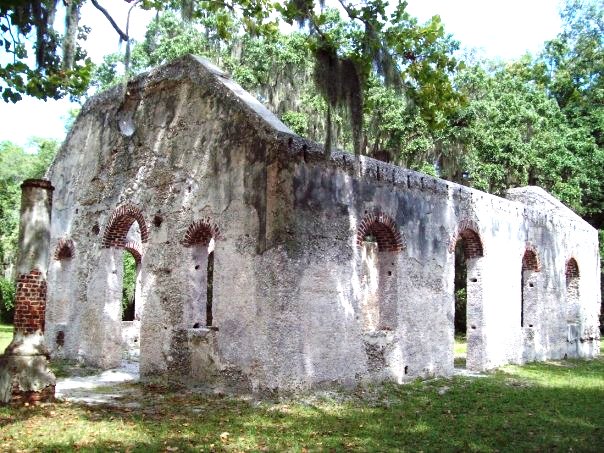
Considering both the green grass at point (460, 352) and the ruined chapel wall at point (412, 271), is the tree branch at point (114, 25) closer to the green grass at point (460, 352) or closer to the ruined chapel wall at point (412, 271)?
the ruined chapel wall at point (412, 271)

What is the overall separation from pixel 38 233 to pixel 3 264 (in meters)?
31.8

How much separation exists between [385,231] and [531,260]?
20.9ft

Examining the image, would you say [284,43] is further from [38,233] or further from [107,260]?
[38,233]

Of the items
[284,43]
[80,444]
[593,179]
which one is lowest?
[80,444]

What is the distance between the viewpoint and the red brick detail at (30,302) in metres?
8.65

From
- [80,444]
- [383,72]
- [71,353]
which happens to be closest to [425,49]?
[383,72]

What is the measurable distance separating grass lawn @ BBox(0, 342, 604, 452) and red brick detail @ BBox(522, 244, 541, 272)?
17.5ft

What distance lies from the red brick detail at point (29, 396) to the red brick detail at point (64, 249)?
4739 millimetres

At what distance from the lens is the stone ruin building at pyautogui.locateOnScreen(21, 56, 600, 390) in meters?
9.24

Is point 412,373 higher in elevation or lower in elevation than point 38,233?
lower

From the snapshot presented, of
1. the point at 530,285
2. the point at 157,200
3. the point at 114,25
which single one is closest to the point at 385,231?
the point at 157,200

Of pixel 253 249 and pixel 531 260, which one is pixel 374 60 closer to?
pixel 253 249

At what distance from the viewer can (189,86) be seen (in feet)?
35.4

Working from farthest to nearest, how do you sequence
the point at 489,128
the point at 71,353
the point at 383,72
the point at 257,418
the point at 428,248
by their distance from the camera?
the point at 489,128 < the point at 71,353 < the point at 428,248 < the point at 383,72 < the point at 257,418
